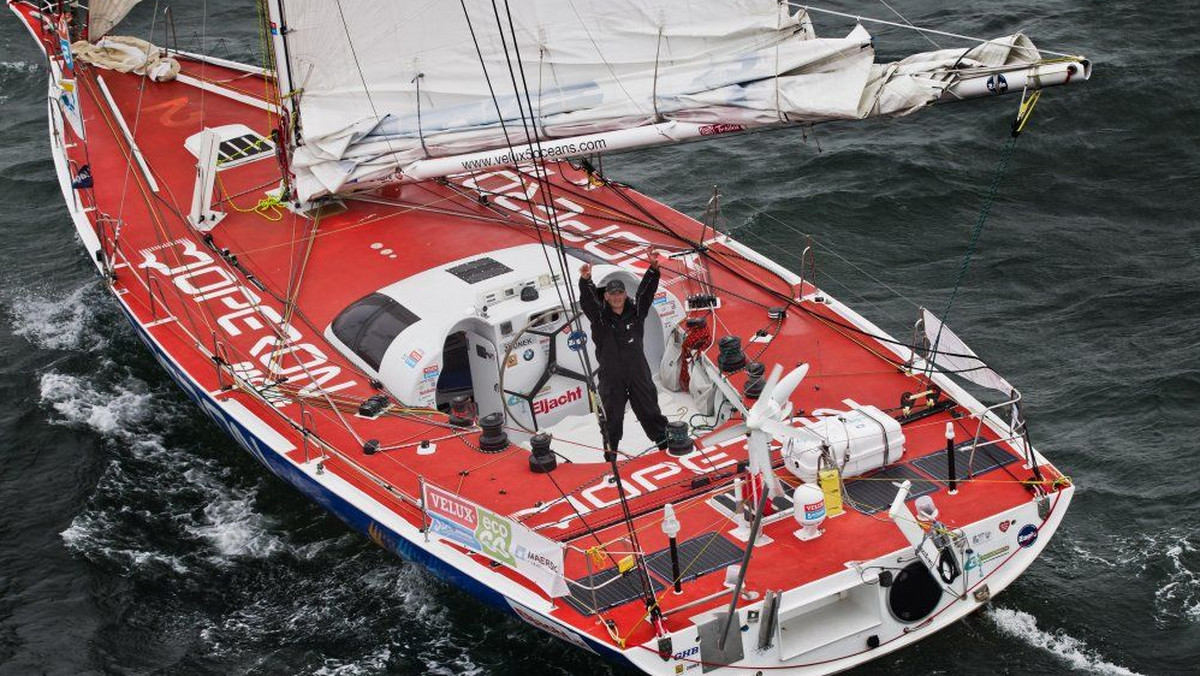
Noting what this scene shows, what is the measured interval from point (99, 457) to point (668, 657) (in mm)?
8469

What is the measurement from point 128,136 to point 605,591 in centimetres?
1209

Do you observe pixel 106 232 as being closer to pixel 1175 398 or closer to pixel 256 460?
pixel 256 460

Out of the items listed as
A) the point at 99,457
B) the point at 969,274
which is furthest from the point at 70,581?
the point at 969,274

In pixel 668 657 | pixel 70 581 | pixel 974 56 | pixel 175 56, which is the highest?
pixel 974 56

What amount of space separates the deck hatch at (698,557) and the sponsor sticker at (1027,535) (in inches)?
97.0

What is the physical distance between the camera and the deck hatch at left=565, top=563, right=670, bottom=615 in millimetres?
12539

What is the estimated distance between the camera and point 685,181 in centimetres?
2481

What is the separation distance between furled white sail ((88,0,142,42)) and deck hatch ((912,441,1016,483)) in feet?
45.7

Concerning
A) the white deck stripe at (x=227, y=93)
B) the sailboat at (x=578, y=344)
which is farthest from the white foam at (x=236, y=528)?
the white deck stripe at (x=227, y=93)

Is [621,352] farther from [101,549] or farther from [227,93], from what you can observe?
[227,93]

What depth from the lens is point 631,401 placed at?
14680mm

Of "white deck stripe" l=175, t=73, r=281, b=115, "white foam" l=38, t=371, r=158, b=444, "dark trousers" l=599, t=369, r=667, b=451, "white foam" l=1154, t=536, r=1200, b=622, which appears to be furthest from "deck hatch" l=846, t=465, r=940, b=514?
"white deck stripe" l=175, t=73, r=281, b=115

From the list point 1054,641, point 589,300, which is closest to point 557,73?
point 589,300

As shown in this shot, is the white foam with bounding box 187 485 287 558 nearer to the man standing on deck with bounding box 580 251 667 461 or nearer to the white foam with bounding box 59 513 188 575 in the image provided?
the white foam with bounding box 59 513 188 575
